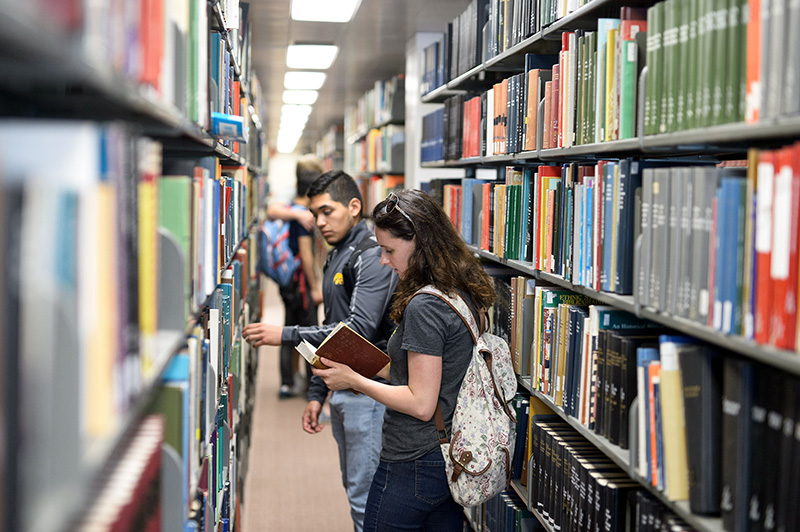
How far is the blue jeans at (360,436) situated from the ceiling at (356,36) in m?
2.59

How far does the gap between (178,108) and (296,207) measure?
13.7ft

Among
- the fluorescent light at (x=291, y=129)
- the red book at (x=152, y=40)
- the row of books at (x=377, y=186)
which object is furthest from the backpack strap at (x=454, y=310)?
the fluorescent light at (x=291, y=129)

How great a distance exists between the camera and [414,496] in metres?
2.09

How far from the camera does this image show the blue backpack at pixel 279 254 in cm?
537

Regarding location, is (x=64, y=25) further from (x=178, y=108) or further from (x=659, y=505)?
(x=659, y=505)

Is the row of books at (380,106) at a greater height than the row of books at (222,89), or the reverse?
the row of books at (380,106)

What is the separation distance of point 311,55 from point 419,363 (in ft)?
15.4

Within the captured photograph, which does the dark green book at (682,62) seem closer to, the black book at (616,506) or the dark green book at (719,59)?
the dark green book at (719,59)

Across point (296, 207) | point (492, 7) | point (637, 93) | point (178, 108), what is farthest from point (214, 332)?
point (296, 207)

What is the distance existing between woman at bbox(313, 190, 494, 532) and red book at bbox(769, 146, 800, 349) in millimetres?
965

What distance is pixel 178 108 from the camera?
4.09 ft

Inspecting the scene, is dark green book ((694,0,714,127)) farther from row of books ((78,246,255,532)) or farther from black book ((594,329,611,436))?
row of books ((78,246,255,532))

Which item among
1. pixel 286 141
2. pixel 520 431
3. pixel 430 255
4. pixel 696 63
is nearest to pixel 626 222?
pixel 696 63

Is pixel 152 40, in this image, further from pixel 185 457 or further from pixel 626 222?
pixel 626 222
